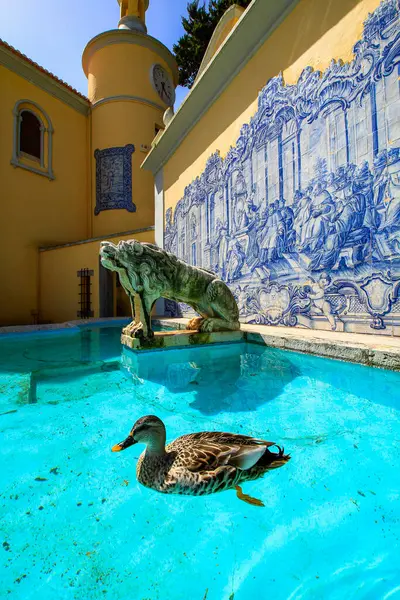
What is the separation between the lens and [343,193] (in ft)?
14.1

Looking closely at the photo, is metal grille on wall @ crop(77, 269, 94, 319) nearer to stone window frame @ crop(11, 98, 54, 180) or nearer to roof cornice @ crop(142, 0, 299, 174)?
A: stone window frame @ crop(11, 98, 54, 180)

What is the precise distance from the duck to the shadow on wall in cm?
611

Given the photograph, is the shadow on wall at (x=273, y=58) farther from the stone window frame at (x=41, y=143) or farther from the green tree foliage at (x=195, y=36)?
the green tree foliage at (x=195, y=36)

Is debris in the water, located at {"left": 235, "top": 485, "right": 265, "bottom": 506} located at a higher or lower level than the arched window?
lower

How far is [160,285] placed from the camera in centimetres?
380

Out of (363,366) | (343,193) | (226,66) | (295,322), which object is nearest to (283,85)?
(226,66)

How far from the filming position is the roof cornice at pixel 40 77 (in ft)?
35.9

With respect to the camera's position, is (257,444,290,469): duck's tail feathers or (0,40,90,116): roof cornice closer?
(257,444,290,469): duck's tail feathers

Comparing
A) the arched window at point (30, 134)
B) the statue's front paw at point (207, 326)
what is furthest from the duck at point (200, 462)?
the arched window at point (30, 134)

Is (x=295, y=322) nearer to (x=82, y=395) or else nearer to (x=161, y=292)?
(x=161, y=292)

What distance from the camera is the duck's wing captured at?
1.23 metres

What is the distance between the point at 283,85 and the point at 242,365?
536 centimetres

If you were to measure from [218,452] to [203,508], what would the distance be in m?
0.21

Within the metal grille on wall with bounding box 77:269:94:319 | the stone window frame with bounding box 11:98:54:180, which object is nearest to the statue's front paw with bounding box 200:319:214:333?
the metal grille on wall with bounding box 77:269:94:319
